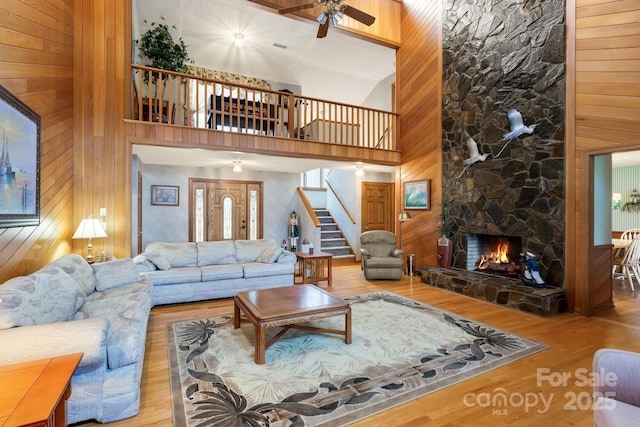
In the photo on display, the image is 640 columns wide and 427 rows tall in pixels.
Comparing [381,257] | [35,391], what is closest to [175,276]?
[35,391]

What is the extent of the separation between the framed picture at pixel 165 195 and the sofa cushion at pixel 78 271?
3.74 m

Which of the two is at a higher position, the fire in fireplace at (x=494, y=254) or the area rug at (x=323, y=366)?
the fire in fireplace at (x=494, y=254)

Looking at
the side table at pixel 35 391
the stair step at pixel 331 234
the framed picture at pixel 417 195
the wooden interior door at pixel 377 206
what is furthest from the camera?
the stair step at pixel 331 234

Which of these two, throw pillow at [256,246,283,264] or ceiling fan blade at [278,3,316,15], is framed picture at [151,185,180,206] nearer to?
throw pillow at [256,246,283,264]

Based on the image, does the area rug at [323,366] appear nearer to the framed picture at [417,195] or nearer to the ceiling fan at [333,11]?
the framed picture at [417,195]

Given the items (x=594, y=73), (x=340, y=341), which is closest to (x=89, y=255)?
(x=340, y=341)

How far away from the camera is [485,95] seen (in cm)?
510

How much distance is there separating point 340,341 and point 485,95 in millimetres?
4586

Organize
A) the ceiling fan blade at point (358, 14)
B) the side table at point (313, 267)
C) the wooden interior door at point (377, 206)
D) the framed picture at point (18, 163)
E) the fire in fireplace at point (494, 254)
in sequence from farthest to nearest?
the wooden interior door at point (377, 206)
the side table at point (313, 267)
the fire in fireplace at point (494, 254)
the ceiling fan blade at point (358, 14)
the framed picture at point (18, 163)

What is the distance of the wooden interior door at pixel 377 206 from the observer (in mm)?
8336

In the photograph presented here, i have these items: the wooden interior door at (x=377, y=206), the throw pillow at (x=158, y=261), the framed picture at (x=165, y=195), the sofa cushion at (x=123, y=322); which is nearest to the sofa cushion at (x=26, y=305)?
the sofa cushion at (x=123, y=322)

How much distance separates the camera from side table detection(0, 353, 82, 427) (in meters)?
1.09

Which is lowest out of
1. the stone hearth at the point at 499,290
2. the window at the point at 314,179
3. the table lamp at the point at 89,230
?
the stone hearth at the point at 499,290

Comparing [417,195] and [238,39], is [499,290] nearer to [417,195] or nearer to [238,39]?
[417,195]
